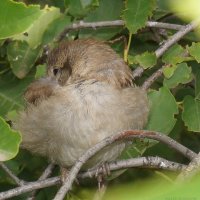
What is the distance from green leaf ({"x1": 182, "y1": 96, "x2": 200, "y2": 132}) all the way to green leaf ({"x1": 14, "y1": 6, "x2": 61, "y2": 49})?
84cm

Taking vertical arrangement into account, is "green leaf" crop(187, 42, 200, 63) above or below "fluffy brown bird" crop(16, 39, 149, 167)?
above

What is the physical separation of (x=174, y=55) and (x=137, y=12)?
0.96ft

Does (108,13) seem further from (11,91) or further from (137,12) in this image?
(11,91)

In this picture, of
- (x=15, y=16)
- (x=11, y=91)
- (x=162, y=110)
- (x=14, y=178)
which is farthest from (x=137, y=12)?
(x=15, y=16)

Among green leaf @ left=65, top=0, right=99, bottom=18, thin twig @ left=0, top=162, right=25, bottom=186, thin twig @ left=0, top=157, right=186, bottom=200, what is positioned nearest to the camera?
thin twig @ left=0, top=157, right=186, bottom=200

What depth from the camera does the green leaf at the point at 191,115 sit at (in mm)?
2285

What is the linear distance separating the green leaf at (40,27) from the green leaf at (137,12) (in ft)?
1.36

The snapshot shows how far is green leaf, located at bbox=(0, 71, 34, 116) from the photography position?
267 cm

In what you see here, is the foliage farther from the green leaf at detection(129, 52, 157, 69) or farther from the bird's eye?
the bird's eye

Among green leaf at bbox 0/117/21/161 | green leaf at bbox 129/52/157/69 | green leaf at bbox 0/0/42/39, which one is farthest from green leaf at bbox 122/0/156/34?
green leaf at bbox 0/117/21/161

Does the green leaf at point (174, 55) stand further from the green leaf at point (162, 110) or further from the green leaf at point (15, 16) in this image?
the green leaf at point (15, 16)

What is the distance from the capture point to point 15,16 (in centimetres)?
131

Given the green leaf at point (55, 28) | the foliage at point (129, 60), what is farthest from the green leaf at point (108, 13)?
the green leaf at point (55, 28)

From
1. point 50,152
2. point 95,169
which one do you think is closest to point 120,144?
point 95,169
